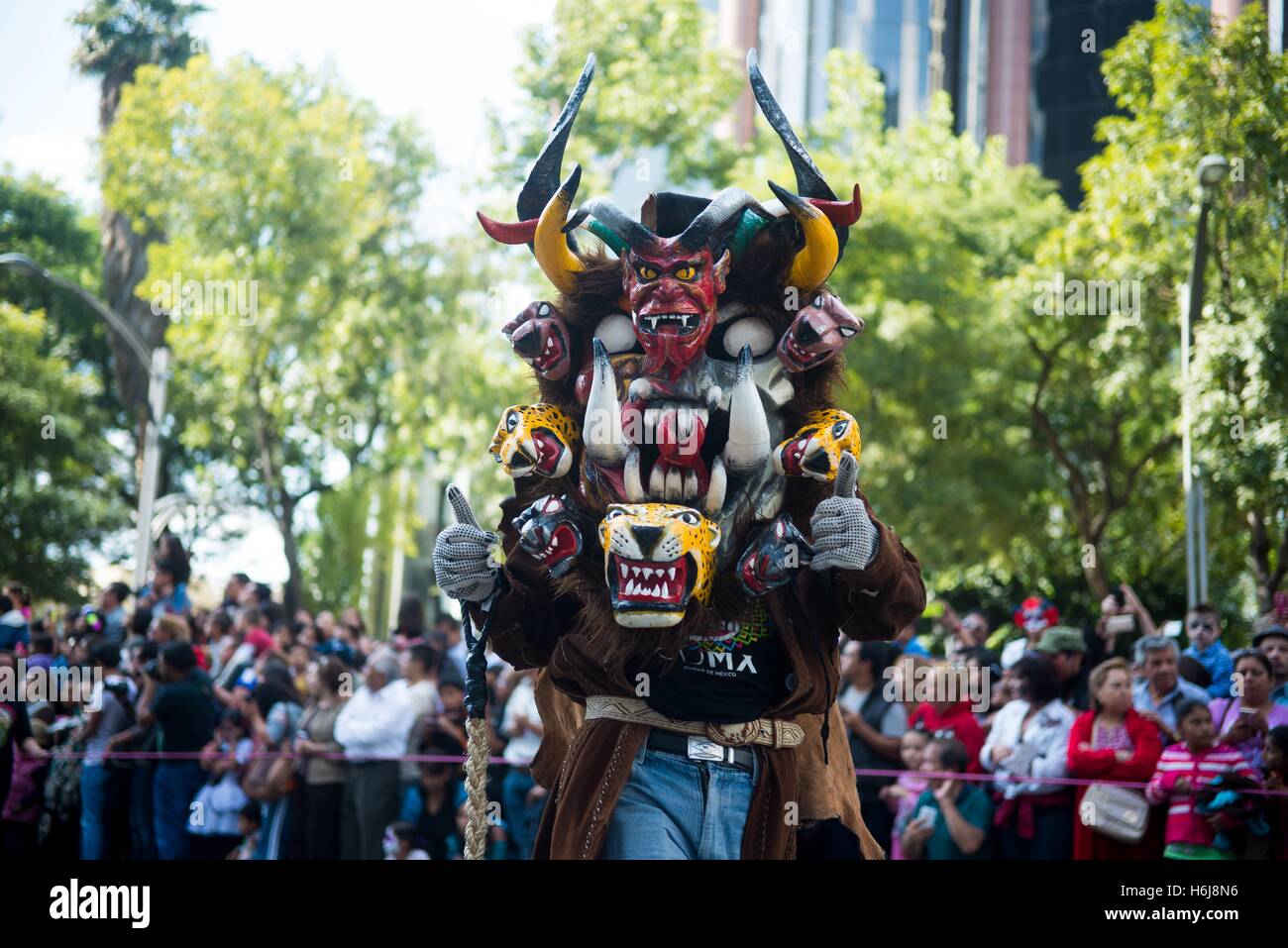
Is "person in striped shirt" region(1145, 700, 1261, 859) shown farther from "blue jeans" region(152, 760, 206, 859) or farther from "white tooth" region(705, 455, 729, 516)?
"blue jeans" region(152, 760, 206, 859)

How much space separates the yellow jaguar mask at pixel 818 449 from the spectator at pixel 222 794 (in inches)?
214

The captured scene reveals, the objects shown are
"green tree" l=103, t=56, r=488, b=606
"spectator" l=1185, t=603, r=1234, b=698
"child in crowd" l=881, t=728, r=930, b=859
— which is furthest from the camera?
"green tree" l=103, t=56, r=488, b=606

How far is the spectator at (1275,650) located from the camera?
6852mm

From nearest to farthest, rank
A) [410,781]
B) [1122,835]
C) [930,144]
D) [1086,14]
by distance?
[1122,835] < [410,781] < [930,144] < [1086,14]

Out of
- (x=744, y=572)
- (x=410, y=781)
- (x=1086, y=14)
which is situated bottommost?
(x=410, y=781)

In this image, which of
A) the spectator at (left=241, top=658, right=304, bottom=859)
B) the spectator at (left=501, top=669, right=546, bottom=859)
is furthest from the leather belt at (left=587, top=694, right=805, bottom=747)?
the spectator at (left=241, top=658, right=304, bottom=859)

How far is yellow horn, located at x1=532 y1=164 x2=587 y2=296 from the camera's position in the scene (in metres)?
4.50

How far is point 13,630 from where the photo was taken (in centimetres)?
1107

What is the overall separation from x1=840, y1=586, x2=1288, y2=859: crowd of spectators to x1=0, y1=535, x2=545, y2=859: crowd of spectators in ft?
6.60

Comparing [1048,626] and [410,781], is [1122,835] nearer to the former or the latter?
[1048,626]

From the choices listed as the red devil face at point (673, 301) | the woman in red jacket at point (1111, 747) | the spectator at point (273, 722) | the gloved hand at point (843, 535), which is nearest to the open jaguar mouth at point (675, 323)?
the red devil face at point (673, 301)

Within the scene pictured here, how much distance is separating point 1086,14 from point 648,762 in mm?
32085

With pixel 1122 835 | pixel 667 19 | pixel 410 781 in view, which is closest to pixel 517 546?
pixel 1122 835
